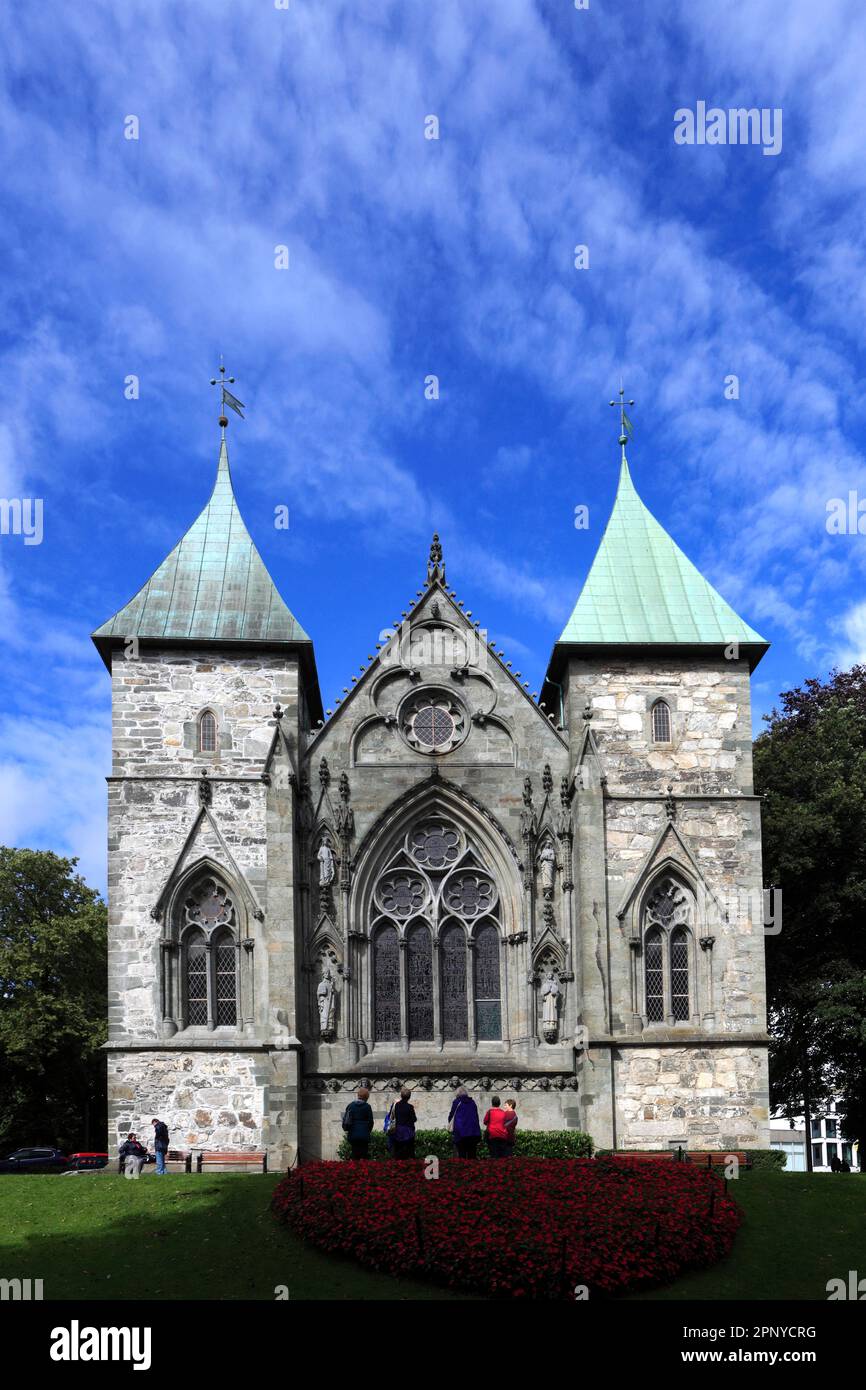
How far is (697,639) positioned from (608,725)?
2741 mm

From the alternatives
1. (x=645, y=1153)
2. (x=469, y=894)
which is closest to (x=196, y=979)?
(x=469, y=894)

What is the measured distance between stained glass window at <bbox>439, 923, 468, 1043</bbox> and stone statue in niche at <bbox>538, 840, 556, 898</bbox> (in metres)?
2.02

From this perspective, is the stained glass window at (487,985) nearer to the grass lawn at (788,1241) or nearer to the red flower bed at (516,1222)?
the grass lawn at (788,1241)

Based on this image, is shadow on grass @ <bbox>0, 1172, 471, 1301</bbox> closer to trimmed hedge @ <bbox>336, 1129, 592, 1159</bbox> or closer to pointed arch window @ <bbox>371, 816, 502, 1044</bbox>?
trimmed hedge @ <bbox>336, 1129, 592, 1159</bbox>

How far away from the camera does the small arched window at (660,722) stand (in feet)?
96.6

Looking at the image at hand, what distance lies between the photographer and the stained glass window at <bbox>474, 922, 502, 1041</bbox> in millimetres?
28828

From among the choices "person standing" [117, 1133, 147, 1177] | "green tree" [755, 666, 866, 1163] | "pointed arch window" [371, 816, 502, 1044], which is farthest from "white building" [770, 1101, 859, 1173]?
"person standing" [117, 1133, 147, 1177]

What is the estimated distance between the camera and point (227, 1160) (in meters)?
26.2

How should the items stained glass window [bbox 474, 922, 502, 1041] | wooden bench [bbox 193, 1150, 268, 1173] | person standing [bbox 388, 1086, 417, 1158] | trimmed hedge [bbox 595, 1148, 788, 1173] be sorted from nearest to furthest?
person standing [bbox 388, 1086, 417, 1158] → wooden bench [bbox 193, 1150, 268, 1173] → trimmed hedge [bbox 595, 1148, 788, 1173] → stained glass window [bbox 474, 922, 502, 1041]

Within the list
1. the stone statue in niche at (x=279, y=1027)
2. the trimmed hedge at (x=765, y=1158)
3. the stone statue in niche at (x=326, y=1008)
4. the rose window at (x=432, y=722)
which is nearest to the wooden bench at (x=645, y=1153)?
the trimmed hedge at (x=765, y=1158)

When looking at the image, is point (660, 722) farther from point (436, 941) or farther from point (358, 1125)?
point (358, 1125)

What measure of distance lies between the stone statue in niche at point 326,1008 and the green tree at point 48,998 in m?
19.7

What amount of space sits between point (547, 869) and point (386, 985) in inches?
162

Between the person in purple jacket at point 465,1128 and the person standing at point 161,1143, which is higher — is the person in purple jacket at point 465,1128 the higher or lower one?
the higher one
